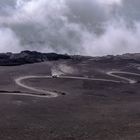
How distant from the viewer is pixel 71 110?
3272cm

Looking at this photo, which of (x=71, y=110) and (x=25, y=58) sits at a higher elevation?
(x=25, y=58)

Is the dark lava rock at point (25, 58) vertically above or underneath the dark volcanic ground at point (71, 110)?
above

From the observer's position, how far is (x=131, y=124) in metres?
28.0

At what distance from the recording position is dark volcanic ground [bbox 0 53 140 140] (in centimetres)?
2514

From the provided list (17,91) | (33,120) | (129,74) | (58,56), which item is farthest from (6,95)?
(58,56)

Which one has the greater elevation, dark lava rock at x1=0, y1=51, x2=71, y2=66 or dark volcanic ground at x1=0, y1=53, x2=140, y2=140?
dark lava rock at x1=0, y1=51, x2=71, y2=66

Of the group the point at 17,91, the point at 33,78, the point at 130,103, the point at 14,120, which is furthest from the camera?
the point at 33,78

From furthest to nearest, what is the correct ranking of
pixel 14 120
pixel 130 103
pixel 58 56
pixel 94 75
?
pixel 58 56
pixel 94 75
pixel 130 103
pixel 14 120

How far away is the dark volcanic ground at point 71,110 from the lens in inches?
990

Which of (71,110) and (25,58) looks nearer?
(71,110)

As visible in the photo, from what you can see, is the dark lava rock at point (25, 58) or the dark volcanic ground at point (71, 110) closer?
the dark volcanic ground at point (71, 110)

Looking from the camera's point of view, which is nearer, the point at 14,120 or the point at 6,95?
the point at 14,120

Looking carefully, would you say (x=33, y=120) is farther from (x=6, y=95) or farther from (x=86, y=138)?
(x=6, y=95)

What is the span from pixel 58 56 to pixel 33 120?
48756 millimetres
